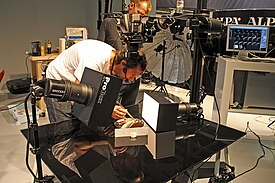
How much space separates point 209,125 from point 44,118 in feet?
8.56

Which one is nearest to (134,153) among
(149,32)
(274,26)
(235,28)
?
(149,32)

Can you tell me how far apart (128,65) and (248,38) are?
214 cm

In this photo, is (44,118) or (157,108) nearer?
(157,108)

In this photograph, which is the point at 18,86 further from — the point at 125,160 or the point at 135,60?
the point at 125,160

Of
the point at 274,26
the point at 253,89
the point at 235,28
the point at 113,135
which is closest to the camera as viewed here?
the point at 113,135

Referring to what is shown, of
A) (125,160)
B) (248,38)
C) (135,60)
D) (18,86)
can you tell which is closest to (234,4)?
(248,38)

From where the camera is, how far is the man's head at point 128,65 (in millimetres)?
1463

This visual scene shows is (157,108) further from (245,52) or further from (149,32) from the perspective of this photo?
(245,52)

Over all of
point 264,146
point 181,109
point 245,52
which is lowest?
point 264,146

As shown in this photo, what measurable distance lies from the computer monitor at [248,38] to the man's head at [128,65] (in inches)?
78.7

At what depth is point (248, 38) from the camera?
3119 millimetres

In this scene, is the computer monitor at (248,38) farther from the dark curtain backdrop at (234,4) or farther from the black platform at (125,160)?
the dark curtain backdrop at (234,4)

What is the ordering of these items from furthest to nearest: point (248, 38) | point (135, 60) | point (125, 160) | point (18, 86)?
point (18, 86), point (248, 38), point (135, 60), point (125, 160)

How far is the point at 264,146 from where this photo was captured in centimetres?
317
